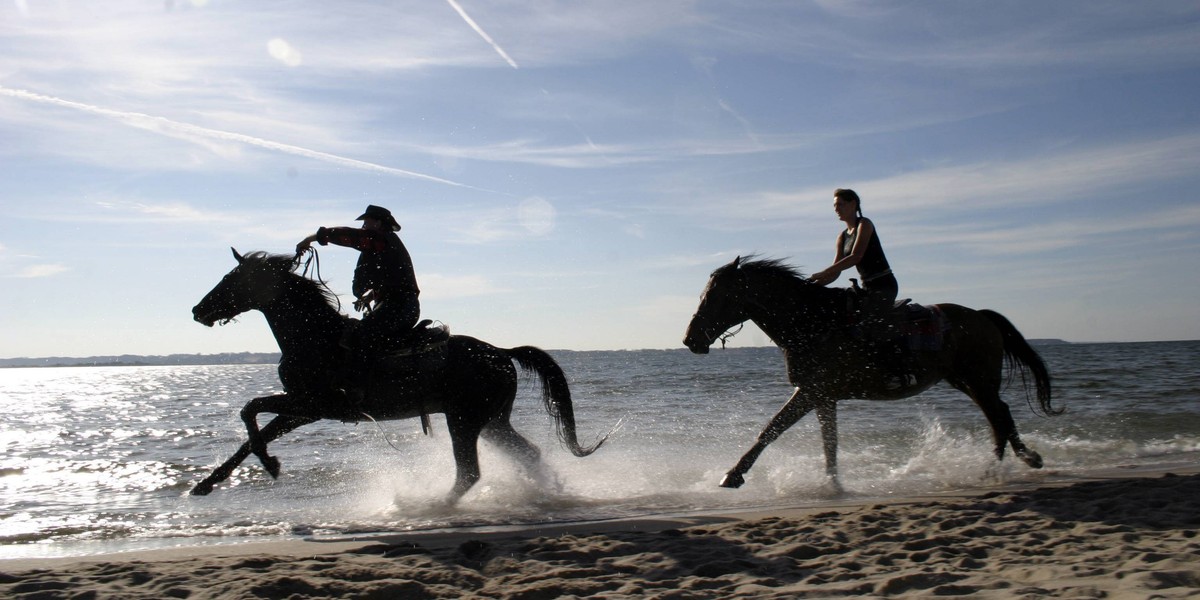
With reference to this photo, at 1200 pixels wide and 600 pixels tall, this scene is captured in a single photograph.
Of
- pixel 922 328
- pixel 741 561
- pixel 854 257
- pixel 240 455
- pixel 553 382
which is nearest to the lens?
pixel 741 561

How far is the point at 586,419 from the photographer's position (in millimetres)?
20094

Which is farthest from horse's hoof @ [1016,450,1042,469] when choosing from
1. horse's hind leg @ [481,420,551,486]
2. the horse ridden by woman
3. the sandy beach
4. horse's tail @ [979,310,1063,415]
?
horse's hind leg @ [481,420,551,486]

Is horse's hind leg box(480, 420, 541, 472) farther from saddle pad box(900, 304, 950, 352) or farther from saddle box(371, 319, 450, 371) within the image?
saddle pad box(900, 304, 950, 352)

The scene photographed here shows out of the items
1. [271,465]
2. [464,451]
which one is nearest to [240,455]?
[271,465]

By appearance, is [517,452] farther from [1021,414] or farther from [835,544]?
[1021,414]

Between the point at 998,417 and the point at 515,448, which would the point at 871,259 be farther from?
the point at 515,448

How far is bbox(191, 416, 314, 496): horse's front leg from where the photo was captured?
316 inches

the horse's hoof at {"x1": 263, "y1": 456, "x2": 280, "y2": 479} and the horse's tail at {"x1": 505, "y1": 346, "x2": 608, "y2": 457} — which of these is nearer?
the horse's hoof at {"x1": 263, "y1": 456, "x2": 280, "y2": 479}

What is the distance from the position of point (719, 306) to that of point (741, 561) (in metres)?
3.12

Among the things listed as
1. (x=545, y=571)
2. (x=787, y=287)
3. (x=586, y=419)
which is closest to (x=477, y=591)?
(x=545, y=571)

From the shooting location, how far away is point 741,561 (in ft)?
17.9

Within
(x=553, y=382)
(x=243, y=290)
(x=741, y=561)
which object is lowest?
(x=741, y=561)

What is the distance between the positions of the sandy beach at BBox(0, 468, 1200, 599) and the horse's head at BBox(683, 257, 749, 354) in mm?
1758

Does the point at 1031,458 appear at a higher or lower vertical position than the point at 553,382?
lower
